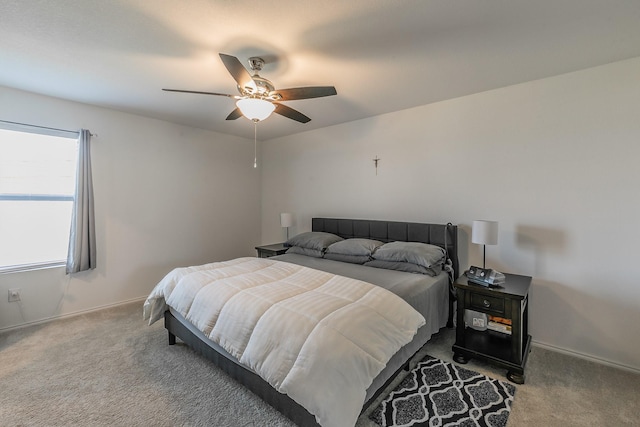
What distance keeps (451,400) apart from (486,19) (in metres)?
2.62

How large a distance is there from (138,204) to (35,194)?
102 cm

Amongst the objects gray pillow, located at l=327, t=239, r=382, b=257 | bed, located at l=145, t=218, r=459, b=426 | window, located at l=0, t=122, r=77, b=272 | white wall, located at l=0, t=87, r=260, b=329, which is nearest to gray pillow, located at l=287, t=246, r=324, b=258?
bed, located at l=145, t=218, r=459, b=426

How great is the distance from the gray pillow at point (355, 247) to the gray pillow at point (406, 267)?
140 mm

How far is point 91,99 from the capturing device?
327 centimetres

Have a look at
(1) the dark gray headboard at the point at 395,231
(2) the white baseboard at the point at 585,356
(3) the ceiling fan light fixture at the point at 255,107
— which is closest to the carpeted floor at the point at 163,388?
(2) the white baseboard at the point at 585,356

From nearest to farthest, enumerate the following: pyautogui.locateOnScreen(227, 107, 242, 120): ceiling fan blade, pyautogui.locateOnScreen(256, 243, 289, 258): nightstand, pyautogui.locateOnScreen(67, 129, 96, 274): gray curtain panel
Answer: pyautogui.locateOnScreen(227, 107, 242, 120): ceiling fan blade → pyautogui.locateOnScreen(67, 129, 96, 274): gray curtain panel → pyautogui.locateOnScreen(256, 243, 289, 258): nightstand

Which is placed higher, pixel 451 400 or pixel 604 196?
pixel 604 196

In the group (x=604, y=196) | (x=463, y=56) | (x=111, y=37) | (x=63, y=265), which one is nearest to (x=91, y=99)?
(x=111, y=37)

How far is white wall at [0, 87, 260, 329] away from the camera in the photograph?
3.18m

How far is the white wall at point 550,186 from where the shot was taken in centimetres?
236

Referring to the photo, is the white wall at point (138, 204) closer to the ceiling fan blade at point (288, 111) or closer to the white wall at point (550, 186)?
the ceiling fan blade at point (288, 111)

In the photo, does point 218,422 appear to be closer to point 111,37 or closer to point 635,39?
point 111,37

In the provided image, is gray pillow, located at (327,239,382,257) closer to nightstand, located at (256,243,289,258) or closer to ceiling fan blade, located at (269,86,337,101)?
nightstand, located at (256,243,289,258)

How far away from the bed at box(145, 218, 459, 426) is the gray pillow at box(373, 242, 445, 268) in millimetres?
136
